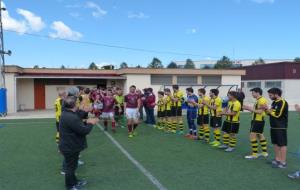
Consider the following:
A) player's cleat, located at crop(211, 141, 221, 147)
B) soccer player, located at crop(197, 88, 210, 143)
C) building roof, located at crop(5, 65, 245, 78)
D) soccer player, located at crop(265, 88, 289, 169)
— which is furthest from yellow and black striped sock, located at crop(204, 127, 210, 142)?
building roof, located at crop(5, 65, 245, 78)

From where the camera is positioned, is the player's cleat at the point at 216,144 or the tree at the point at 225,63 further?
the tree at the point at 225,63

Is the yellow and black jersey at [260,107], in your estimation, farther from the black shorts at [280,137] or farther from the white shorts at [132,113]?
the white shorts at [132,113]

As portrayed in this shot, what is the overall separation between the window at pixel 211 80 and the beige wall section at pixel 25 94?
47.7ft

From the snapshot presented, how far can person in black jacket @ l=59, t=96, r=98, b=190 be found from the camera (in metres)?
5.84

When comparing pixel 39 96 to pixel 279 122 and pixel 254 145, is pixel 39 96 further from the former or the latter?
pixel 279 122

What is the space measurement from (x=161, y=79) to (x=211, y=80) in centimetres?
477

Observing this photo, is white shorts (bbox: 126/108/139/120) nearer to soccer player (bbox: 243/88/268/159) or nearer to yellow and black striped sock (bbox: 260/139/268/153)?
soccer player (bbox: 243/88/268/159)

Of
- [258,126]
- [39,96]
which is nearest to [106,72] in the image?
[39,96]

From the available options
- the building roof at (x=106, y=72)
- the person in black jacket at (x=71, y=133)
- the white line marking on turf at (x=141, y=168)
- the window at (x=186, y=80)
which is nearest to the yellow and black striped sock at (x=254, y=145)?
the white line marking on turf at (x=141, y=168)

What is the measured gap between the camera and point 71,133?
235 inches

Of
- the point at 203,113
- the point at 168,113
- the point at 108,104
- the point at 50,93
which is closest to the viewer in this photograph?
the point at 203,113

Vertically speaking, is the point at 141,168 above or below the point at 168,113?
below

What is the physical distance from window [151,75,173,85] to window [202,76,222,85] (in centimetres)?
317

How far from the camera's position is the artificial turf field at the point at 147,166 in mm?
6625
